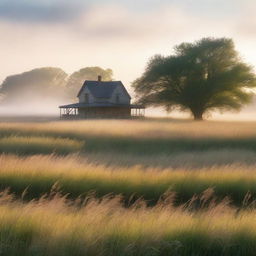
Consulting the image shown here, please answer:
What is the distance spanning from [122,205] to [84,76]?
10682 centimetres

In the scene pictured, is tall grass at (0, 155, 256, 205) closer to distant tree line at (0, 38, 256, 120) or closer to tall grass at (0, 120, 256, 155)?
tall grass at (0, 120, 256, 155)

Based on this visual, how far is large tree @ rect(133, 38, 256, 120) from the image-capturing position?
2163 inches

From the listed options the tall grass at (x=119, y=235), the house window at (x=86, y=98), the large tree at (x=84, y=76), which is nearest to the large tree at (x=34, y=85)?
the large tree at (x=84, y=76)

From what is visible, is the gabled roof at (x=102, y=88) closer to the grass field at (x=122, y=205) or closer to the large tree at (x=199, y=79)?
the large tree at (x=199, y=79)

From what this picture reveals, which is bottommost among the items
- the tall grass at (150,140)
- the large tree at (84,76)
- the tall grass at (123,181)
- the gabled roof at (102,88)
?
the tall grass at (150,140)

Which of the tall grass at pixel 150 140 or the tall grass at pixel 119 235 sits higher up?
the tall grass at pixel 119 235

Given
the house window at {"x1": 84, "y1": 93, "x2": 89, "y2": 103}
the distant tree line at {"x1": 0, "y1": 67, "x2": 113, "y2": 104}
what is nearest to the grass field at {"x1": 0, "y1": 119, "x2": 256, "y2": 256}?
the house window at {"x1": 84, "y1": 93, "x2": 89, "y2": 103}

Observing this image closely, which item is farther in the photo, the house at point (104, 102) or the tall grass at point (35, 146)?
the house at point (104, 102)

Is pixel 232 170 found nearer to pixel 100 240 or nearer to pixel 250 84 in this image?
pixel 100 240

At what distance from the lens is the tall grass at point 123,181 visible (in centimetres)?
1080

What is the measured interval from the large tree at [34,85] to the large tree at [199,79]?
77.0 metres

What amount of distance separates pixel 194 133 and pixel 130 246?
22.8 m

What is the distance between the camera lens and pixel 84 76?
11525 centimetres

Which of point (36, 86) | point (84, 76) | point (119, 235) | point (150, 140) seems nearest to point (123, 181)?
point (119, 235)
